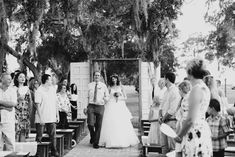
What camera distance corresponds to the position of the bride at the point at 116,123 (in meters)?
9.66

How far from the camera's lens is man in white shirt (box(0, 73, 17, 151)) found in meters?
6.41

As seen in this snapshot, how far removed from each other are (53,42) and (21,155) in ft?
44.2

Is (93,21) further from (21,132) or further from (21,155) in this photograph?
(21,155)

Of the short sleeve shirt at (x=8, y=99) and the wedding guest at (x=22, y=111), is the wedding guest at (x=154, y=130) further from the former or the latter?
the short sleeve shirt at (x=8, y=99)

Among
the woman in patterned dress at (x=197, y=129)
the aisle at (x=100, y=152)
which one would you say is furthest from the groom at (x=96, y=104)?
the woman in patterned dress at (x=197, y=129)

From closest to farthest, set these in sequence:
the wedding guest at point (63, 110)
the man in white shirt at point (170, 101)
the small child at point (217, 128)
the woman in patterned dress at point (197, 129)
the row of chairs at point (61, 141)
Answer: the woman in patterned dress at point (197, 129) < the small child at point (217, 128) < the man in white shirt at point (170, 101) < the row of chairs at point (61, 141) < the wedding guest at point (63, 110)

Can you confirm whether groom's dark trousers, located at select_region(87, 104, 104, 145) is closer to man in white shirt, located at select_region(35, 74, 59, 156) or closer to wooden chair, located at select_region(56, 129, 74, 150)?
wooden chair, located at select_region(56, 129, 74, 150)

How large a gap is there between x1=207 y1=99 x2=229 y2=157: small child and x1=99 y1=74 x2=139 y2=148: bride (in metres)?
4.13

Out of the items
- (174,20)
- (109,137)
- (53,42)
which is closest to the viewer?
(109,137)

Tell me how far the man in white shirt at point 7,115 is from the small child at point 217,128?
275cm

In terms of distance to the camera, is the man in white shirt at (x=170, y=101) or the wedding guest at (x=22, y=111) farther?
the wedding guest at (x=22, y=111)

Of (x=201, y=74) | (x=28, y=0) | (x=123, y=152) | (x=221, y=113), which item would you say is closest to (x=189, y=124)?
(x=201, y=74)

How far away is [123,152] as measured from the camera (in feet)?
29.5

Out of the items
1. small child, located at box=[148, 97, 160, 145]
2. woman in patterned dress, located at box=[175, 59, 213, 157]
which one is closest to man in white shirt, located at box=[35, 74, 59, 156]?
small child, located at box=[148, 97, 160, 145]
